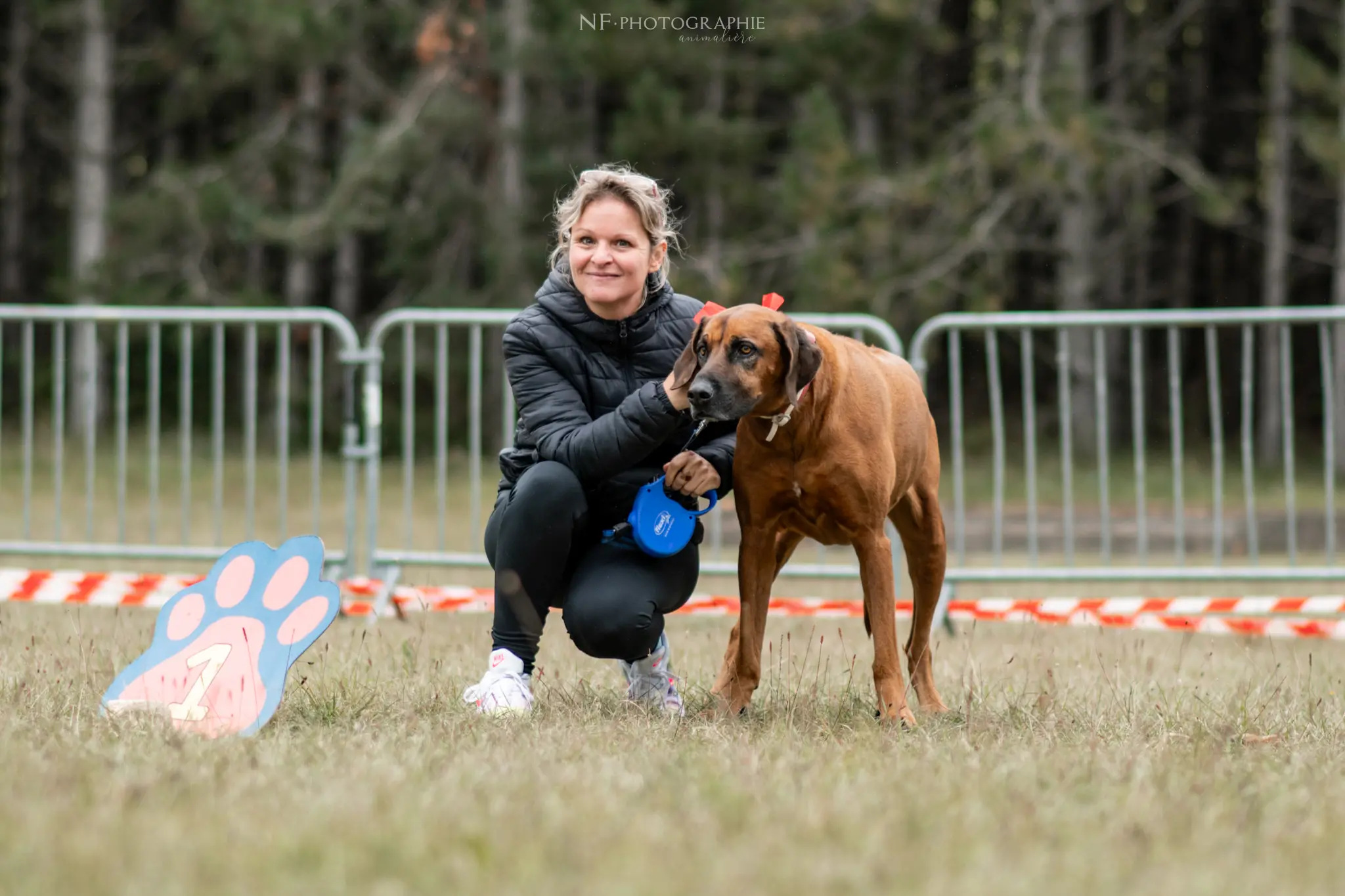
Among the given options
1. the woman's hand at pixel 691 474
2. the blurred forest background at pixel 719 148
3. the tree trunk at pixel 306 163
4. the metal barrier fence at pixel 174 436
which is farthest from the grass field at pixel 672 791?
the tree trunk at pixel 306 163

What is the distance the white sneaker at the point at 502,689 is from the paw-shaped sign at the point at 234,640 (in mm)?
518

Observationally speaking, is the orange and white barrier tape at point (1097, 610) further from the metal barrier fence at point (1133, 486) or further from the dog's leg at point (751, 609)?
the dog's leg at point (751, 609)

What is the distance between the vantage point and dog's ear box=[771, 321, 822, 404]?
3.54 metres

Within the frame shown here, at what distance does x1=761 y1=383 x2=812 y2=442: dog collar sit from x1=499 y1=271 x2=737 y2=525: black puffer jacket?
1.12 feet

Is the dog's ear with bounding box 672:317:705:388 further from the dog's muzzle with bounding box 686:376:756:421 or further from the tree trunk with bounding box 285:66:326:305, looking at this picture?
the tree trunk with bounding box 285:66:326:305

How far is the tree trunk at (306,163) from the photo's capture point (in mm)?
19906

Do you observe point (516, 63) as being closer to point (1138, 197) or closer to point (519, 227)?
point (519, 227)

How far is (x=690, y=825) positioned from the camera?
8.20 feet

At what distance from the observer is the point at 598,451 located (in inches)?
152

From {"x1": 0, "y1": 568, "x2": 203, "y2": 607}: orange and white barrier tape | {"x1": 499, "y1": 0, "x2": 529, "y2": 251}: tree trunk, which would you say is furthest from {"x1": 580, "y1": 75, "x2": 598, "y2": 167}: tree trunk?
{"x1": 0, "y1": 568, "x2": 203, "y2": 607}: orange and white barrier tape

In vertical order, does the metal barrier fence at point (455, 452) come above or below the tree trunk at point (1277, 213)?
below

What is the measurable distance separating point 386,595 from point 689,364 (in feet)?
10.4

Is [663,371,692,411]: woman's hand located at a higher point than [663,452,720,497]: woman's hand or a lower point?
higher

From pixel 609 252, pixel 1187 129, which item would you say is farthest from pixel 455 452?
pixel 1187 129
